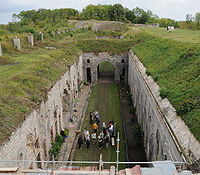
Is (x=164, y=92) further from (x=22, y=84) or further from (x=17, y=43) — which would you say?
(x=17, y=43)

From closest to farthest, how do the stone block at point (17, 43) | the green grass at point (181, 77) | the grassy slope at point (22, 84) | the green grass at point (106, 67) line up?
the green grass at point (181, 77) → the grassy slope at point (22, 84) → the stone block at point (17, 43) → the green grass at point (106, 67)

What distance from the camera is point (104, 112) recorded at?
2139cm

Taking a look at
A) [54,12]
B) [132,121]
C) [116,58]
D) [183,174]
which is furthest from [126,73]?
[54,12]

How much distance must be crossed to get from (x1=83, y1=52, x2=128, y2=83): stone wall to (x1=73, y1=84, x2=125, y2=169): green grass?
6.78ft

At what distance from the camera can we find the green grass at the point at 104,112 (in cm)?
1464

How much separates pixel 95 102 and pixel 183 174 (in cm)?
1896

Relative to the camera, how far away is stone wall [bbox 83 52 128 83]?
31203 mm

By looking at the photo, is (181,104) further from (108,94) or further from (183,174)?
(108,94)

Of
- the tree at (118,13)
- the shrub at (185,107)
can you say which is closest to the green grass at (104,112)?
the shrub at (185,107)

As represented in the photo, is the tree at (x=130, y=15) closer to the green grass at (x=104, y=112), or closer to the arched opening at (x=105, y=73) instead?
the arched opening at (x=105, y=73)

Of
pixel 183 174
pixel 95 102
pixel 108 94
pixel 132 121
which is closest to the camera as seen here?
pixel 183 174

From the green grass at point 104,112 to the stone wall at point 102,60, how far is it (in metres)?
2.07

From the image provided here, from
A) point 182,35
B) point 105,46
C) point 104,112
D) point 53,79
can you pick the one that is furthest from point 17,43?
point 182,35

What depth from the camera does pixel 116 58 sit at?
31.1 metres
